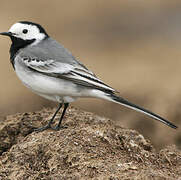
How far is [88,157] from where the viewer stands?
6.73m

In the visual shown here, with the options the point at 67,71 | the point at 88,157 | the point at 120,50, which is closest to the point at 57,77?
the point at 67,71

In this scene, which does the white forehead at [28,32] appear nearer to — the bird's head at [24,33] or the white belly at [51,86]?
the bird's head at [24,33]

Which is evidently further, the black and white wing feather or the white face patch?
the white face patch

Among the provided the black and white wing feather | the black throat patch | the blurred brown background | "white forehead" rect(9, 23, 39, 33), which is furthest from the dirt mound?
the blurred brown background

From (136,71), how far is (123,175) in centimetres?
1056

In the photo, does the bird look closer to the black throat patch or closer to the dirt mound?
the black throat patch

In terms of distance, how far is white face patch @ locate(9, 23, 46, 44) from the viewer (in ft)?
27.6

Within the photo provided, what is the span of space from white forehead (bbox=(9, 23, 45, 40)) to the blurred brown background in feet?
11.6

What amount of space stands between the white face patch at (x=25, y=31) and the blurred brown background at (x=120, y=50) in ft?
11.7

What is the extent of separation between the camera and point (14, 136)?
816 cm

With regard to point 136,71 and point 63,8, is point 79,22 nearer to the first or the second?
point 63,8

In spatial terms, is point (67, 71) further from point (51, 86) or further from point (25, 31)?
point (25, 31)

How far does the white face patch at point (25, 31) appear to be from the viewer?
8.40 meters

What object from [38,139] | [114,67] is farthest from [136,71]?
[38,139]
